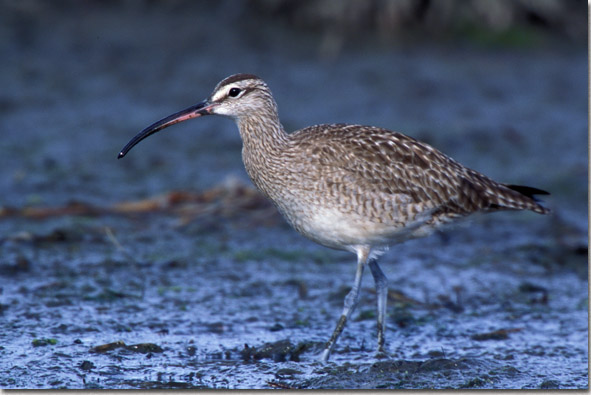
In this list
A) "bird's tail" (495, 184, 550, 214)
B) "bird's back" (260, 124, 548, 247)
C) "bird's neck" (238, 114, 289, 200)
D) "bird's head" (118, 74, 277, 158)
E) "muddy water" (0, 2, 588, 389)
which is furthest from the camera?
"bird's tail" (495, 184, 550, 214)

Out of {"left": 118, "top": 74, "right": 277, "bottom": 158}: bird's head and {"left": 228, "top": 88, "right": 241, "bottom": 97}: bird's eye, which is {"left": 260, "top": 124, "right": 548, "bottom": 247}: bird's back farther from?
{"left": 228, "top": 88, "right": 241, "bottom": 97}: bird's eye

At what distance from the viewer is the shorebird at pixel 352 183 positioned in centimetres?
680

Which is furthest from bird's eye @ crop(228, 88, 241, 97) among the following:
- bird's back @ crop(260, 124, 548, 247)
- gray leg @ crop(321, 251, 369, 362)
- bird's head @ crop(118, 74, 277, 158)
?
gray leg @ crop(321, 251, 369, 362)

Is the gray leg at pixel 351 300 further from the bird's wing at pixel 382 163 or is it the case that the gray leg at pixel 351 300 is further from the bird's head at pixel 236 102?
the bird's head at pixel 236 102

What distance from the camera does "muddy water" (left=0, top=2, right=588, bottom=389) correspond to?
6598mm

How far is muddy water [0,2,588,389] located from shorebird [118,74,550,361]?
2.35 feet

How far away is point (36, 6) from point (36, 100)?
2.89 metres

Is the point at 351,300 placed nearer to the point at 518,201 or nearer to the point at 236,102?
the point at 518,201

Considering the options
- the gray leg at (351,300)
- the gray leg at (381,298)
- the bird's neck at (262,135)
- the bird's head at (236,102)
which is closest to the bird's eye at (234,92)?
the bird's head at (236,102)

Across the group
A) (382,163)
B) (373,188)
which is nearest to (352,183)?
(373,188)

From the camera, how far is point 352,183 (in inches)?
270

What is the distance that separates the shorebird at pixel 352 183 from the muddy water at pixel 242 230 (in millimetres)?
717

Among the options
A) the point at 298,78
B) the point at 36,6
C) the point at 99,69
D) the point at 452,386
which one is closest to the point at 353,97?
the point at 298,78

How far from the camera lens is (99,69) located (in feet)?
45.3
